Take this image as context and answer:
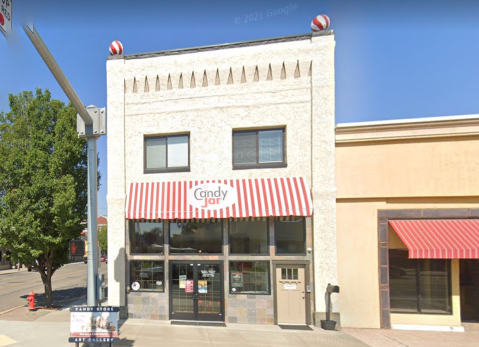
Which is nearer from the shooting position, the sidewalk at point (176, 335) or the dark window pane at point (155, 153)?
the sidewalk at point (176, 335)

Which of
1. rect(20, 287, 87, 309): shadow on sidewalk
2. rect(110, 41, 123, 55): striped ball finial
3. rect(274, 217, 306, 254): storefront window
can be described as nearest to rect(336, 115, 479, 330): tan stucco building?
rect(274, 217, 306, 254): storefront window

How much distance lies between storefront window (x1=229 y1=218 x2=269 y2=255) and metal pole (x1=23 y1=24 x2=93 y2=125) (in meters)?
6.18

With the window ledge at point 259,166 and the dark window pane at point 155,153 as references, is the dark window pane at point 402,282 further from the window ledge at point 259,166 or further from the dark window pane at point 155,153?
the dark window pane at point 155,153

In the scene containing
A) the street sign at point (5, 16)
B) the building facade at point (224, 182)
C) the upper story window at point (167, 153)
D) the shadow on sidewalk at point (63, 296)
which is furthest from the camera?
the shadow on sidewalk at point (63, 296)

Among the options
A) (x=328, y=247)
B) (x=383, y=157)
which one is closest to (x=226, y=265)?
(x=328, y=247)

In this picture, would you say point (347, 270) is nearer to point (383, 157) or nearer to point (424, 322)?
point (424, 322)

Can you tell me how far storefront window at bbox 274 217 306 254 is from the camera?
10688mm

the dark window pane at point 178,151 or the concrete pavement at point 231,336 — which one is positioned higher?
the dark window pane at point 178,151

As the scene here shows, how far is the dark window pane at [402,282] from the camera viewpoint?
10406mm

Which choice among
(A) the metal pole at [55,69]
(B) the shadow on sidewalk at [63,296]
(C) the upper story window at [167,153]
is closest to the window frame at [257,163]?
(C) the upper story window at [167,153]

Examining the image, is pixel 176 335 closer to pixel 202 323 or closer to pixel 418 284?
pixel 202 323

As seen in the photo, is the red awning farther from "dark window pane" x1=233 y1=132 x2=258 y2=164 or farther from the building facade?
"dark window pane" x1=233 y1=132 x2=258 y2=164

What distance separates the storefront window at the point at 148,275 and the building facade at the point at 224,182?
0.13 feet

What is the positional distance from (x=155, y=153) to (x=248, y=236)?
488cm
